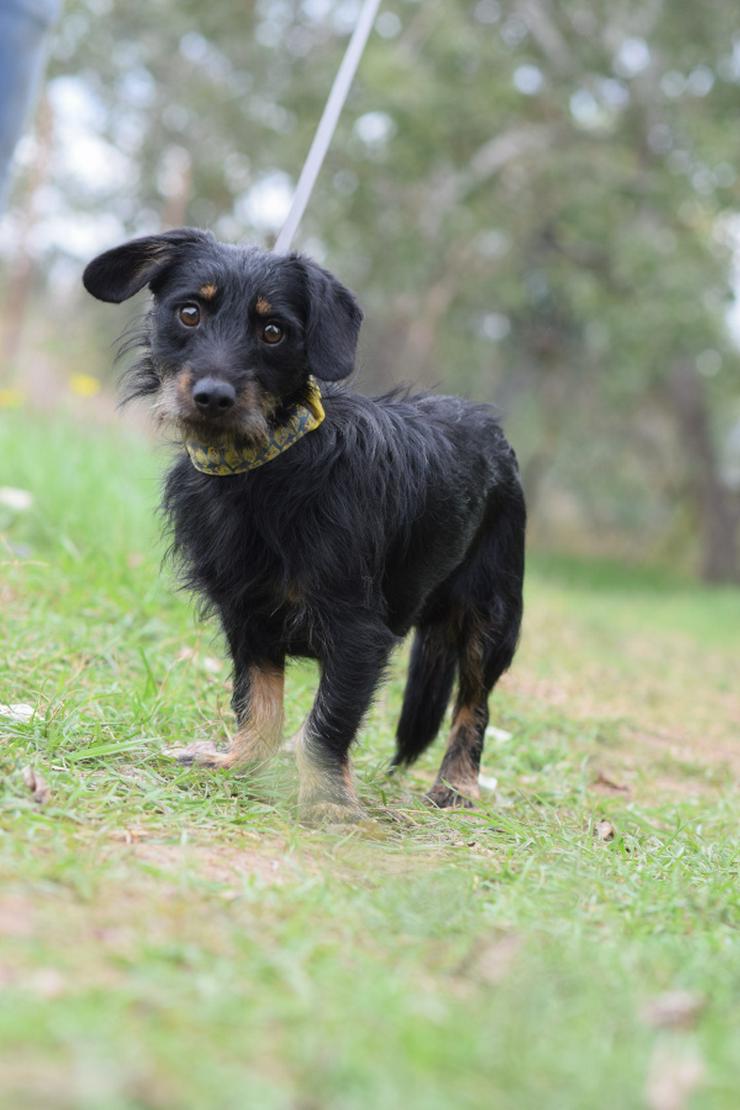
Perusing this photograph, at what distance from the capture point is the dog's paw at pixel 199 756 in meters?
3.76

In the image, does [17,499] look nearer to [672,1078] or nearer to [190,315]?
[190,315]

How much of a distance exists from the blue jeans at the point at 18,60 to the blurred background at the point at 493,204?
4.02 metres

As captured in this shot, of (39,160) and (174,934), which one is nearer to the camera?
(174,934)

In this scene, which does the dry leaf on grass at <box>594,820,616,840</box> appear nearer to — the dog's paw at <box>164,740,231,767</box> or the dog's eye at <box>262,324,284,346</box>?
the dog's paw at <box>164,740,231,767</box>

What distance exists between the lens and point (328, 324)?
360 centimetres

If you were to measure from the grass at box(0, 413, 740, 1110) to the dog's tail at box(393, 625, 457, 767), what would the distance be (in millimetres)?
147


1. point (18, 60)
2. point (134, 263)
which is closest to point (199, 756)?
point (134, 263)

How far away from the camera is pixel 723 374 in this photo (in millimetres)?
17594

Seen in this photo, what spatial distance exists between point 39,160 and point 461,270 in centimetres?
556

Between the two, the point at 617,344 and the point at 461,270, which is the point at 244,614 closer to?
the point at 617,344

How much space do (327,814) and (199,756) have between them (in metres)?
0.51

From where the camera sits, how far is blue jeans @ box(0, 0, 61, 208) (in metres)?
5.88

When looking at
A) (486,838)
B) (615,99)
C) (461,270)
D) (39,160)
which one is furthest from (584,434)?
(486,838)

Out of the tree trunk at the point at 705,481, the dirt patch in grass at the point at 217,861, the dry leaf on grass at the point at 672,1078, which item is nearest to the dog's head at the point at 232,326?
the dirt patch in grass at the point at 217,861
